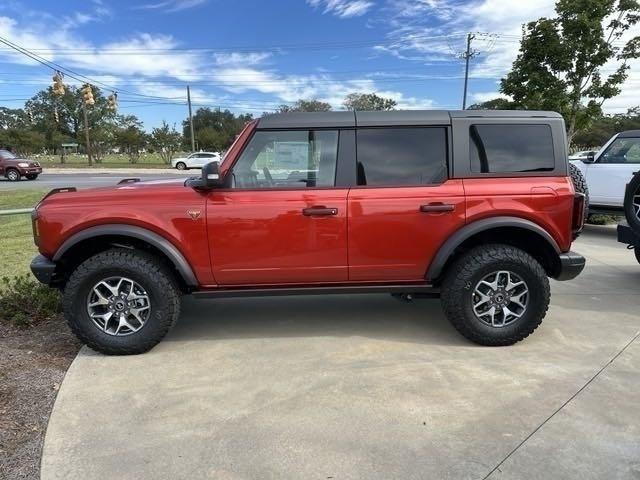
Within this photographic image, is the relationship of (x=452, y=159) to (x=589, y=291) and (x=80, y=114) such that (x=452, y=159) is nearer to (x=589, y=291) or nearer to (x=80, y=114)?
(x=589, y=291)

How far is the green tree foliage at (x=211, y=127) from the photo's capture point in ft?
231

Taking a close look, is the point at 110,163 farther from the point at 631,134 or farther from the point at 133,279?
the point at 133,279

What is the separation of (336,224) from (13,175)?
27.5 meters

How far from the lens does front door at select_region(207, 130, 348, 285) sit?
3932mm

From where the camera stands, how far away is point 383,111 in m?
4.22

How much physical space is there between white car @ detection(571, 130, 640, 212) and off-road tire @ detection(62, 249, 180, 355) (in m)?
7.64

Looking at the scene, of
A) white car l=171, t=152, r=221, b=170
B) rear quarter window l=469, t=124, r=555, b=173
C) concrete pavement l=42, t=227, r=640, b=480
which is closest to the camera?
concrete pavement l=42, t=227, r=640, b=480

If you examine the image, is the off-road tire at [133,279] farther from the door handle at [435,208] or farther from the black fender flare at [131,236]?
the door handle at [435,208]

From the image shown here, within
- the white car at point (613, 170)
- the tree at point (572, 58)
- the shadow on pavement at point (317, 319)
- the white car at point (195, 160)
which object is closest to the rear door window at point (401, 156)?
the shadow on pavement at point (317, 319)

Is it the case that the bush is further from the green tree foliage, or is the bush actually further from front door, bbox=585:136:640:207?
the green tree foliage

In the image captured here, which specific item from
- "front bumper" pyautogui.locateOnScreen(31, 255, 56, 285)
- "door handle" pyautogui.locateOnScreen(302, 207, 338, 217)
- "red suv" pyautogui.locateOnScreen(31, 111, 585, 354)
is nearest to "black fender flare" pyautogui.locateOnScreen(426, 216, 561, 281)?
"red suv" pyautogui.locateOnScreen(31, 111, 585, 354)

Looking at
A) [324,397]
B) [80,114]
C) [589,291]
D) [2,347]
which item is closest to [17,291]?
[2,347]

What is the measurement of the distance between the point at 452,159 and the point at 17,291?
4.18 meters

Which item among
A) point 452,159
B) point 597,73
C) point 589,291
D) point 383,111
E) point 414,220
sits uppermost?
point 597,73
